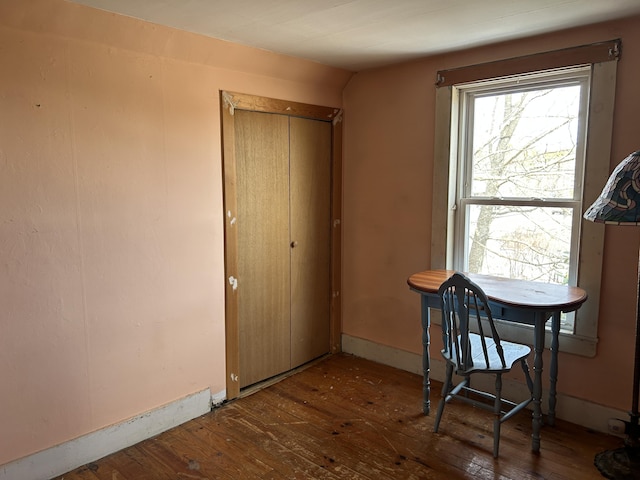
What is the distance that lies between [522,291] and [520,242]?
0.56 meters

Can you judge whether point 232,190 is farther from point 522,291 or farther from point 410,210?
point 522,291

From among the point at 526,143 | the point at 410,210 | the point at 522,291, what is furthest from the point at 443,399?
the point at 526,143

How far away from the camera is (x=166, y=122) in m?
2.69

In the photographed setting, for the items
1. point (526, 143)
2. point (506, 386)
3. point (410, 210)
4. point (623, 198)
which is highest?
point (526, 143)

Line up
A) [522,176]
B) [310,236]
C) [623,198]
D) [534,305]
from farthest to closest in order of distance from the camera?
[310,236], [522,176], [534,305], [623,198]

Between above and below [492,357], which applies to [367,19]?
above

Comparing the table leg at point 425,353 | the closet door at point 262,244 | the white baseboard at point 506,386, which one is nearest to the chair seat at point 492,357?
the table leg at point 425,353

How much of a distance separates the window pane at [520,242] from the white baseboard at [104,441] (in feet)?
7.01

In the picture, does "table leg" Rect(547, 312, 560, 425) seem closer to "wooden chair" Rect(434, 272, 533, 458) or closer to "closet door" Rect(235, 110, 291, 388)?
"wooden chair" Rect(434, 272, 533, 458)

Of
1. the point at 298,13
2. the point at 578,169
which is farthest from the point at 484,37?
the point at 298,13

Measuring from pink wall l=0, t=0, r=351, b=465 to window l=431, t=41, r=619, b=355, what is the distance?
1402mm

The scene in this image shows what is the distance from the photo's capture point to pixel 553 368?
2705mm

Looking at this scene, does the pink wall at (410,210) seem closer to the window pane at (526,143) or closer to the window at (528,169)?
the window at (528,169)

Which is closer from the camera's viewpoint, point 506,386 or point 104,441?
point 104,441
